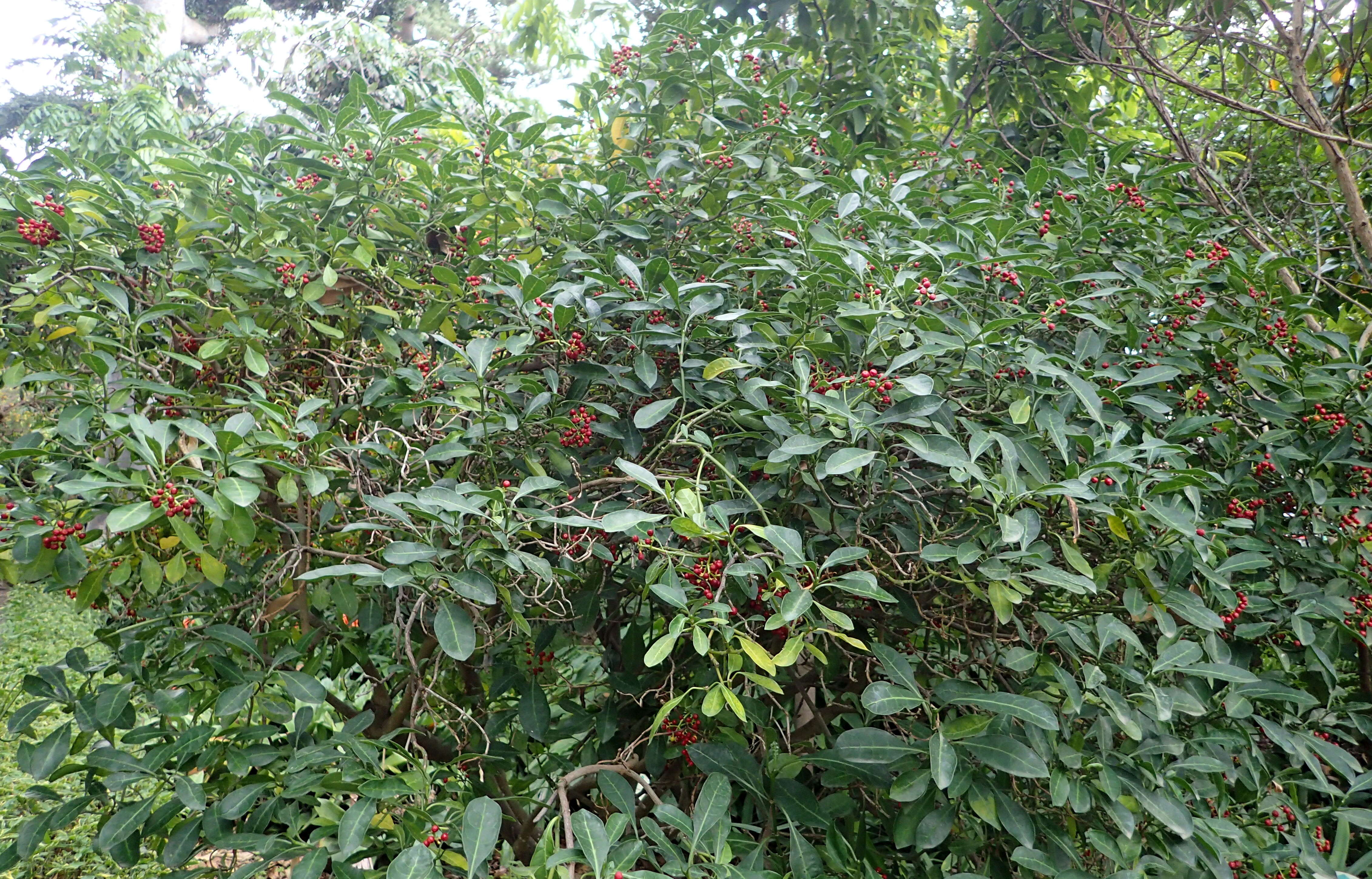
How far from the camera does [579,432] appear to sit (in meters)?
1.81

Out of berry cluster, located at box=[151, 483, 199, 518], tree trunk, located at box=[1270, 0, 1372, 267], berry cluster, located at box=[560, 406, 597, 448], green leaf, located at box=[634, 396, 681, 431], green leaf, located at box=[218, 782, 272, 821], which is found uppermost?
tree trunk, located at box=[1270, 0, 1372, 267]

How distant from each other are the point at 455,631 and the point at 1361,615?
1.76 metres

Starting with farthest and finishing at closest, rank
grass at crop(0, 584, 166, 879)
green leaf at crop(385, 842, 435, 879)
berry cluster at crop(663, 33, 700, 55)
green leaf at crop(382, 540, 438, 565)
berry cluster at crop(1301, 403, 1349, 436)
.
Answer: grass at crop(0, 584, 166, 879)
berry cluster at crop(663, 33, 700, 55)
berry cluster at crop(1301, 403, 1349, 436)
green leaf at crop(382, 540, 438, 565)
green leaf at crop(385, 842, 435, 879)

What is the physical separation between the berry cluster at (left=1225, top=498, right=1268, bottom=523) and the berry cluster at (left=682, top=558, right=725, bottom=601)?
3.78 ft

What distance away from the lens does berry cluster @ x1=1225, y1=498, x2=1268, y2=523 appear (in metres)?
1.92

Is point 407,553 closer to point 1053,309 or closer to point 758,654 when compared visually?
point 758,654

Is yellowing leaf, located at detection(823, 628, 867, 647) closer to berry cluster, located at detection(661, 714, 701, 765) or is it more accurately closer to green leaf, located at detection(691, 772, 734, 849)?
green leaf, located at detection(691, 772, 734, 849)

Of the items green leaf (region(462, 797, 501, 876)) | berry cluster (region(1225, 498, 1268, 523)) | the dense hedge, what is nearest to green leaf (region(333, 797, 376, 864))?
the dense hedge

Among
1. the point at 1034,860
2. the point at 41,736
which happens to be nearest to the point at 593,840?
the point at 1034,860

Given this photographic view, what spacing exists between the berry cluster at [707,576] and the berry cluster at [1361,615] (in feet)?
4.30

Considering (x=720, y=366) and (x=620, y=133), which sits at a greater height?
(x=620, y=133)

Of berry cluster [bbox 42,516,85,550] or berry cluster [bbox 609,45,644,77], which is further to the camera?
berry cluster [bbox 609,45,644,77]

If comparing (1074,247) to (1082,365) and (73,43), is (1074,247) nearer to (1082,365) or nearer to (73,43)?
(1082,365)

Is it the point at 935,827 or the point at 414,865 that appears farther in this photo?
the point at 935,827
